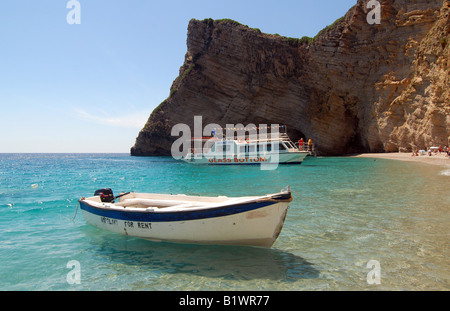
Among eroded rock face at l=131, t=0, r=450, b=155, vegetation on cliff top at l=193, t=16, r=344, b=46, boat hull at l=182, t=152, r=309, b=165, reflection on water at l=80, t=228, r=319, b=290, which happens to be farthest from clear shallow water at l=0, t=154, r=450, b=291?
vegetation on cliff top at l=193, t=16, r=344, b=46

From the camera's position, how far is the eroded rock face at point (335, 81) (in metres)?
34.7

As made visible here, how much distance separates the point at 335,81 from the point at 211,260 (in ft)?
152

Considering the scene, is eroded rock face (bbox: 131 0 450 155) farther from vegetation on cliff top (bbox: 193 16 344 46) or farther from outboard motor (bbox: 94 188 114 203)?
outboard motor (bbox: 94 188 114 203)

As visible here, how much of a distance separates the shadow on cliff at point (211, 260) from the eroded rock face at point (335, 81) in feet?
106

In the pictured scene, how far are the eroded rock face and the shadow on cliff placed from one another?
106 ft

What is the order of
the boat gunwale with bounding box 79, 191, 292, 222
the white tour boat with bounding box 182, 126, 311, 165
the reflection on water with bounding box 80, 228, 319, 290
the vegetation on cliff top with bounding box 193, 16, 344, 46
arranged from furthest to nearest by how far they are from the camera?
the vegetation on cliff top with bounding box 193, 16, 344, 46, the white tour boat with bounding box 182, 126, 311, 165, the boat gunwale with bounding box 79, 191, 292, 222, the reflection on water with bounding box 80, 228, 319, 290

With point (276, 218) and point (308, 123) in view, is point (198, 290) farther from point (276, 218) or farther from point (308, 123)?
point (308, 123)

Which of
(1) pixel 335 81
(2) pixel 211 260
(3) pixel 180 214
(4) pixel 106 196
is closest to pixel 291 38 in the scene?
(1) pixel 335 81

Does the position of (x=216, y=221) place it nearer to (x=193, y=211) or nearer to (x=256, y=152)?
(x=193, y=211)

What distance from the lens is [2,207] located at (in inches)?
550

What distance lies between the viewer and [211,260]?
6543 millimetres

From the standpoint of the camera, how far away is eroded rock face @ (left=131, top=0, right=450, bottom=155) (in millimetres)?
34688

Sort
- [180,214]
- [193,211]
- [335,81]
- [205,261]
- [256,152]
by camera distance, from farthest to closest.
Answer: [335,81] → [256,152] → [180,214] → [193,211] → [205,261]

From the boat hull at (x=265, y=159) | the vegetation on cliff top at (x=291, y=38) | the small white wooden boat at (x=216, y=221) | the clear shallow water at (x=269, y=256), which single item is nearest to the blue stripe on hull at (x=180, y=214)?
the small white wooden boat at (x=216, y=221)
